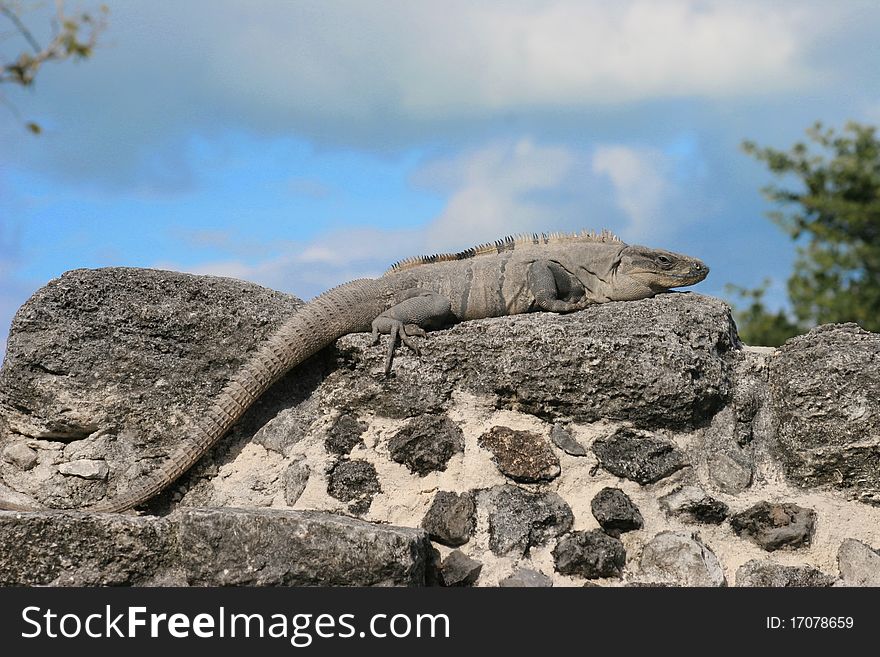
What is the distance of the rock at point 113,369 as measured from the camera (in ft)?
20.7

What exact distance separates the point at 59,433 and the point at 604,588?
3.65 meters

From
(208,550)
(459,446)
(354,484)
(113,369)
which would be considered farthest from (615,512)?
(113,369)

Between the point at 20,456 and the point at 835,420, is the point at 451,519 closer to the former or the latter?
the point at 835,420

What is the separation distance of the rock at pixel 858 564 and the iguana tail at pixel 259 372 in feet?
11.0

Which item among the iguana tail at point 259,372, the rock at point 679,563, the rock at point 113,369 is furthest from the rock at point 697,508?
the rock at point 113,369

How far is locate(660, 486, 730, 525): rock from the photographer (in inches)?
227

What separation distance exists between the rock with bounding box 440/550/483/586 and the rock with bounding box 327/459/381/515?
0.68 metres

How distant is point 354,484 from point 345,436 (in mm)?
345

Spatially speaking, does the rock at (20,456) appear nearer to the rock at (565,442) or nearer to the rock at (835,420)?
the rock at (565,442)

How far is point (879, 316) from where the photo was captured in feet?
61.0

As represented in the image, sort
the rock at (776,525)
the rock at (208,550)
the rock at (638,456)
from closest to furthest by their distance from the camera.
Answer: the rock at (208,550) → the rock at (776,525) → the rock at (638,456)

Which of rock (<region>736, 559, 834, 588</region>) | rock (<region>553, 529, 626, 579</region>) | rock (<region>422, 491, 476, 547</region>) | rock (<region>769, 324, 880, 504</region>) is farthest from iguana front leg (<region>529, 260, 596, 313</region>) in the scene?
rock (<region>736, 559, 834, 588</region>)

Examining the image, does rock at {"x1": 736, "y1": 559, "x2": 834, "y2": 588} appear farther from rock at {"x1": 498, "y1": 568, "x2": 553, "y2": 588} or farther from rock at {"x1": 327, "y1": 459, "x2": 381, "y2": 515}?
rock at {"x1": 327, "y1": 459, "x2": 381, "y2": 515}

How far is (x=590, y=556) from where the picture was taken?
556cm
